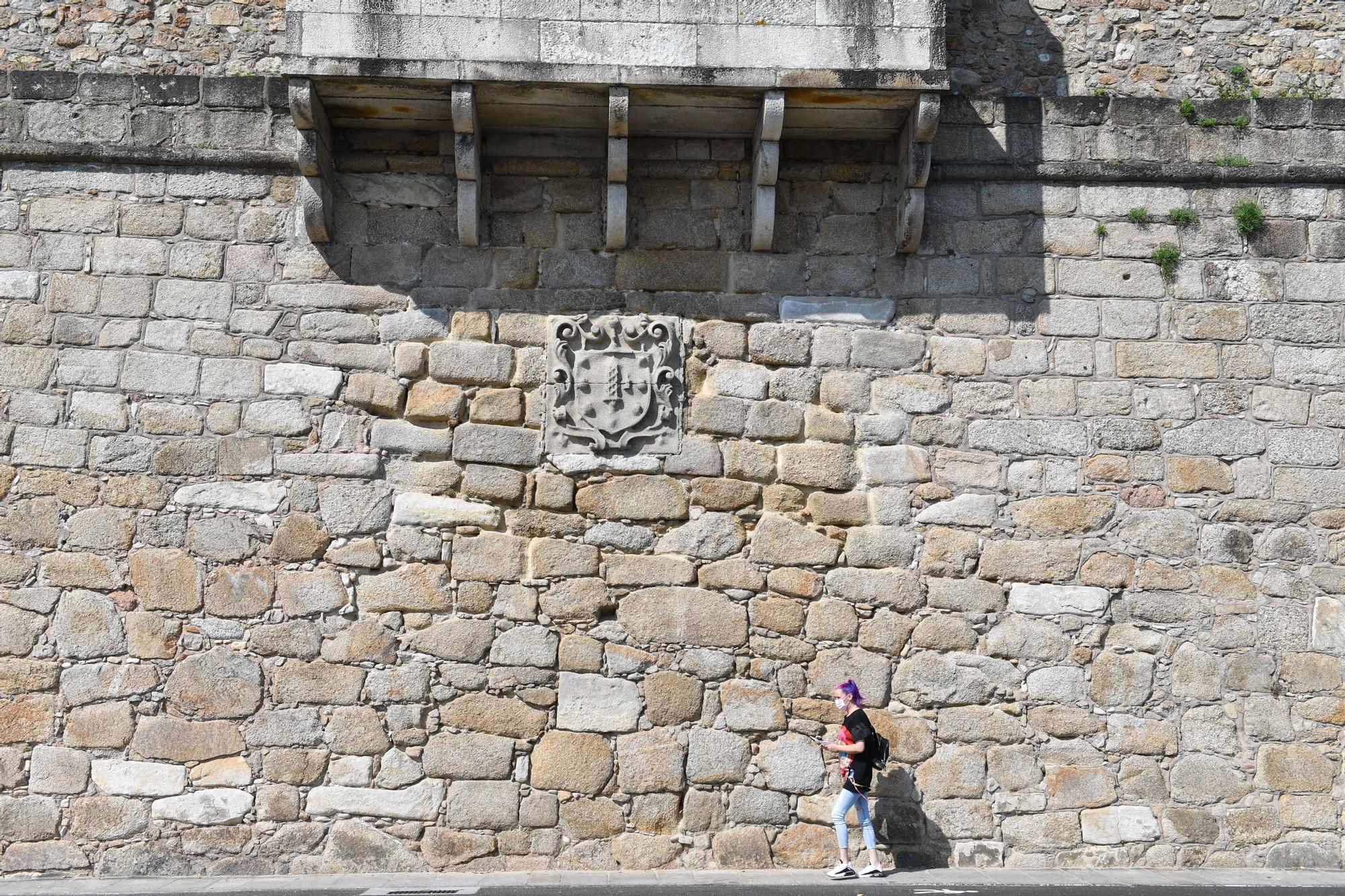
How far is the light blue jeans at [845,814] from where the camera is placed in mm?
5633

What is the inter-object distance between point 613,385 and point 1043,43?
10.6 feet

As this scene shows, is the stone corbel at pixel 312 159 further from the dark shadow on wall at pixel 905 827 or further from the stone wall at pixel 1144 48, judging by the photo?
the dark shadow on wall at pixel 905 827

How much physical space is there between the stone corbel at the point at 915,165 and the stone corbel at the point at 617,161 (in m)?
1.47

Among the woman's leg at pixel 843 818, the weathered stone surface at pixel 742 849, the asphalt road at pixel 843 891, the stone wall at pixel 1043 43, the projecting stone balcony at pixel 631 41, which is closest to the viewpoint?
the asphalt road at pixel 843 891

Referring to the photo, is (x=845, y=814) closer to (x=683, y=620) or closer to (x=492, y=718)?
(x=683, y=620)

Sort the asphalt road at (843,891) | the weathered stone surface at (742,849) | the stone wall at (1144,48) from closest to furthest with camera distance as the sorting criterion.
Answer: the asphalt road at (843,891), the weathered stone surface at (742,849), the stone wall at (1144,48)

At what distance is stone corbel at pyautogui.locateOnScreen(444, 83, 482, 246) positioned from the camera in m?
5.79

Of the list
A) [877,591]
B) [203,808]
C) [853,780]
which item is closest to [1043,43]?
[877,591]

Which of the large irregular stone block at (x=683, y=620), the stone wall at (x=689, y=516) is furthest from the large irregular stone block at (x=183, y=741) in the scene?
the large irregular stone block at (x=683, y=620)

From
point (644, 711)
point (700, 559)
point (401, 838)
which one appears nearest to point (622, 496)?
point (700, 559)

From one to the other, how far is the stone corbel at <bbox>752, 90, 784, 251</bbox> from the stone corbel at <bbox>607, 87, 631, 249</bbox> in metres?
0.68

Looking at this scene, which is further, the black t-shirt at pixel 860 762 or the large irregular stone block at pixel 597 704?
the large irregular stone block at pixel 597 704

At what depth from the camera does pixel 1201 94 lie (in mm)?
6621

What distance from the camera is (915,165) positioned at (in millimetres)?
6004
